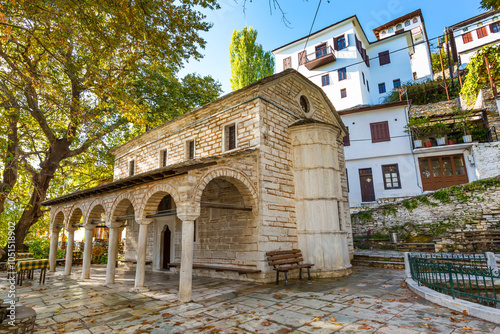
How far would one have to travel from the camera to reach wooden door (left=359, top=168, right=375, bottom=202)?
1666cm

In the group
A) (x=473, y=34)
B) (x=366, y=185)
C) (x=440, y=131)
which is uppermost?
(x=473, y=34)

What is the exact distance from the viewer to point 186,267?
577 centimetres

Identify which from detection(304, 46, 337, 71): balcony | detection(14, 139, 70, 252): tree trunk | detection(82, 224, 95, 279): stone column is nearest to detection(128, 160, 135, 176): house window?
detection(14, 139, 70, 252): tree trunk

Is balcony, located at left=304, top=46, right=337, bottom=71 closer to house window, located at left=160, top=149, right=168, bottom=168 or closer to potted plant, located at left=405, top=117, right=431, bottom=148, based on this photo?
potted plant, located at left=405, top=117, right=431, bottom=148

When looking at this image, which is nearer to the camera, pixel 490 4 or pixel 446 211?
pixel 490 4

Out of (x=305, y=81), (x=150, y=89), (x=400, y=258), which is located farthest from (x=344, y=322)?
(x=150, y=89)

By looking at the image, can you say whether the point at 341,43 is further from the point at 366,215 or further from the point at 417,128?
the point at 366,215

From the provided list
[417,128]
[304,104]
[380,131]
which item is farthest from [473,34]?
[304,104]

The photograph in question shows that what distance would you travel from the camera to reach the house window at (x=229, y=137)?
8.77 meters

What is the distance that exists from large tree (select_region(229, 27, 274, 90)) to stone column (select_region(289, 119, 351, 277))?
546 inches

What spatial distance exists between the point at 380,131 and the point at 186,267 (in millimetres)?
15261

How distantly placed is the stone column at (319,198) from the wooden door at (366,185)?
8.92m

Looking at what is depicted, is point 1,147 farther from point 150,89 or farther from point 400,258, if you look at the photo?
point 400,258

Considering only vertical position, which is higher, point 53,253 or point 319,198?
point 319,198
